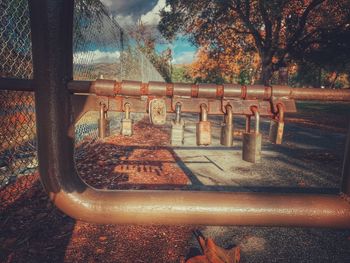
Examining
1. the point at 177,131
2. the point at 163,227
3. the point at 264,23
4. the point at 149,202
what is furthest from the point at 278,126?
the point at 264,23

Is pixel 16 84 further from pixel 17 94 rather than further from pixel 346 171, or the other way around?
pixel 17 94

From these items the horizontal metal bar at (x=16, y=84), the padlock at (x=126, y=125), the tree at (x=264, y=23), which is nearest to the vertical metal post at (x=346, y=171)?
the padlock at (x=126, y=125)

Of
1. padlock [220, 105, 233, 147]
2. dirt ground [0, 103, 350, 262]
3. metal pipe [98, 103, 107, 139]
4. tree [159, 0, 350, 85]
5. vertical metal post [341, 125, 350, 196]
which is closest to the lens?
vertical metal post [341, 125, 350, 196]

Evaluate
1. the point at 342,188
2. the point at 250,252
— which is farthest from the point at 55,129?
the point at 250,252

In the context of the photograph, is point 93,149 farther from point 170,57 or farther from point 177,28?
point 170,57

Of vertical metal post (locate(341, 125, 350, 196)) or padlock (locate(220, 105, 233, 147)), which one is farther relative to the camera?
padlock (locate(220, 105, 233, 147))

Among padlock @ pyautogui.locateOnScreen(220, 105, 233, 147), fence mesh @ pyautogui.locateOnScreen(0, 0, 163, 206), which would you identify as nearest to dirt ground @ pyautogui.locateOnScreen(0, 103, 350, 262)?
fence mesh @ pyautogui.locateOnScreen(0, 0, 163, 206)

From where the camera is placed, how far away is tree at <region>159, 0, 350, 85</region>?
1527cm

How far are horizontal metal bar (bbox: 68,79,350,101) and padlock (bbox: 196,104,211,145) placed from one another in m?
0.07

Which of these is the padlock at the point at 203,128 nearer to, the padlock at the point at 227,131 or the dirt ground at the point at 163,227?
the padlock at the point at 227,131

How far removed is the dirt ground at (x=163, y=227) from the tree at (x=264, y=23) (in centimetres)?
1309

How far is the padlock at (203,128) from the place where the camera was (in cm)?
115

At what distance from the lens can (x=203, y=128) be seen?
1227 millimetres

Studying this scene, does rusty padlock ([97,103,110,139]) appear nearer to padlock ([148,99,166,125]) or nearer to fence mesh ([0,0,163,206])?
padlock ([148,99,166,125])
